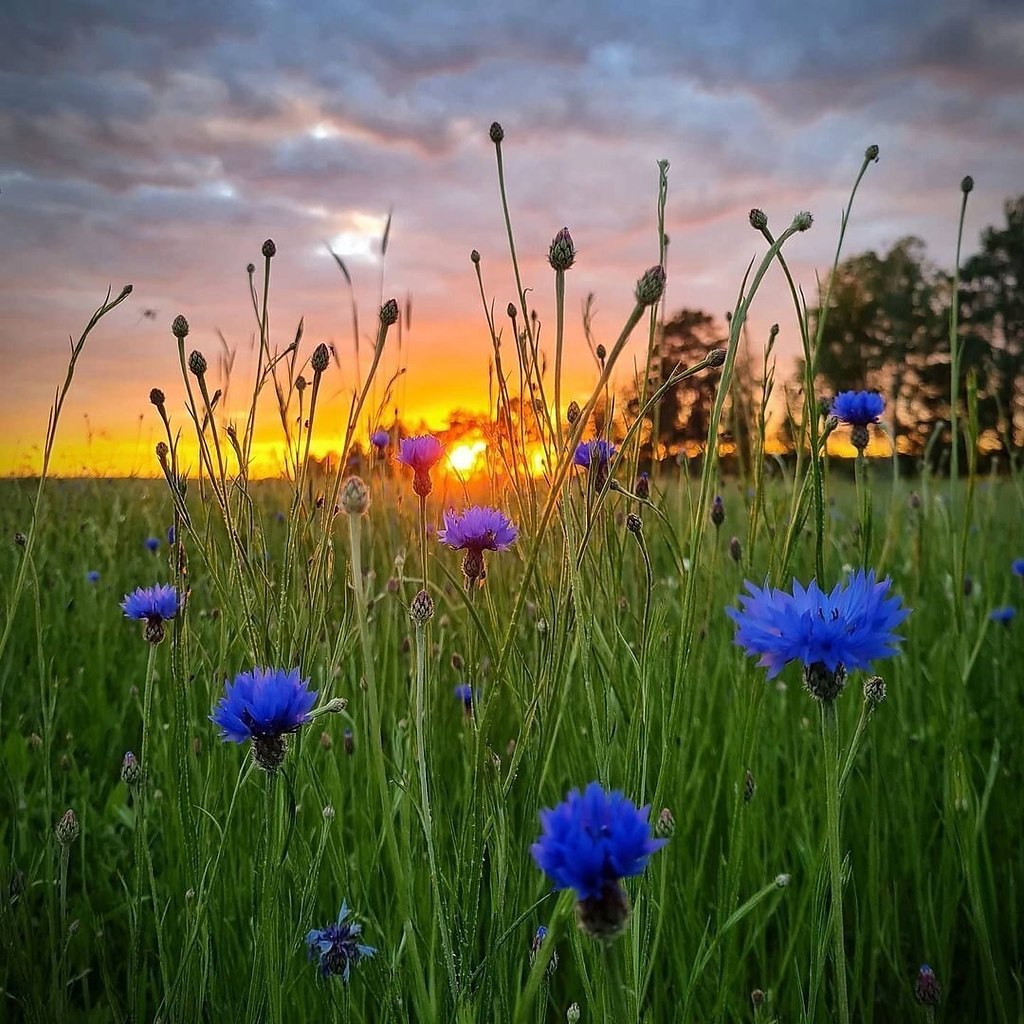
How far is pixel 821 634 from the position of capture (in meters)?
0.72

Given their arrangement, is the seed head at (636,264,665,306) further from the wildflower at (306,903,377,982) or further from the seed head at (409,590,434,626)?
the wildflower at (306,903,377,982)

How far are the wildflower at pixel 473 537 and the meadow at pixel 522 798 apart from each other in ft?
0.04

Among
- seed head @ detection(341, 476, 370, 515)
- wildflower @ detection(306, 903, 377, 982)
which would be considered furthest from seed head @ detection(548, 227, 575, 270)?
wildflower @ detection(306, 903, 377, 982)

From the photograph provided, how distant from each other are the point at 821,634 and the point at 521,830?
57 cm

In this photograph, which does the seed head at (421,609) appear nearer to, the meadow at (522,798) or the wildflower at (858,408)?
the meadow at (522,798)

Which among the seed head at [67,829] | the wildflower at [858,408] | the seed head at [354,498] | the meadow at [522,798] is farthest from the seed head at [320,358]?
the wildflower at [858,408]

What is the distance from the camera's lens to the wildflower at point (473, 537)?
1075mm

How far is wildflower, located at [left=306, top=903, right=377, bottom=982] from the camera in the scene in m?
0.97

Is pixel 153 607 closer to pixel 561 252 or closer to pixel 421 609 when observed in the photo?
pixel 421 609

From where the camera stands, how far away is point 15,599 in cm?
109

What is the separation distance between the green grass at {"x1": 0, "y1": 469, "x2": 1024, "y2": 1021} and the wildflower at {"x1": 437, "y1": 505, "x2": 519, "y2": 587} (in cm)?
8

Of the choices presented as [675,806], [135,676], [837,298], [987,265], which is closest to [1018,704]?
[675,806]

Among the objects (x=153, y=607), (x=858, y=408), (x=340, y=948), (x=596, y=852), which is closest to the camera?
(x=596, y=852)

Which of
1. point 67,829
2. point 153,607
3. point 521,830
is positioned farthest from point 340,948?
point 153,607
